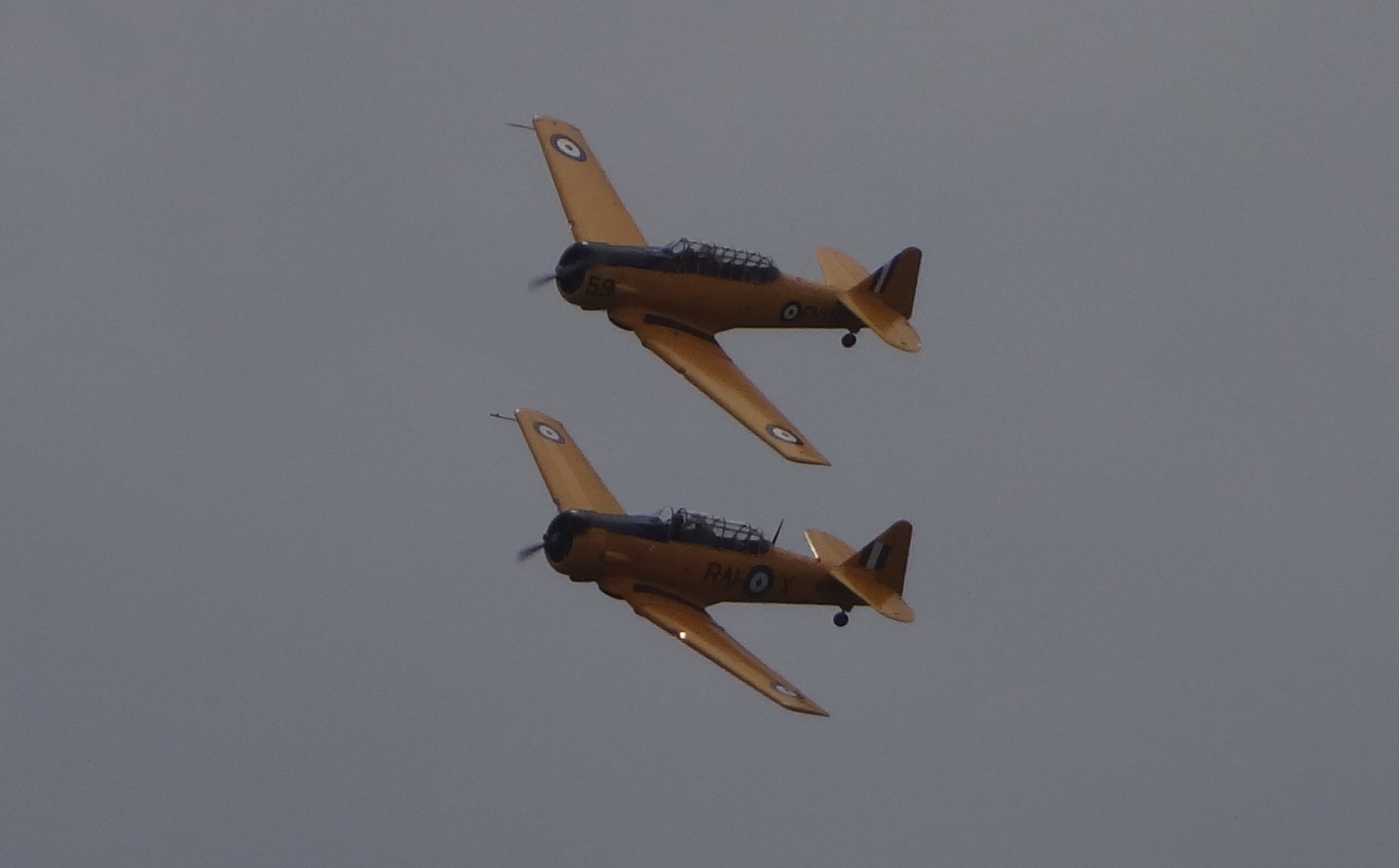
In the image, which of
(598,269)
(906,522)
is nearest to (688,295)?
(598,269)

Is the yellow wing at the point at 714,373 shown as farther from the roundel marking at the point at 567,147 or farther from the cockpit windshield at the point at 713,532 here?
the roundel marking at the point at 567,147

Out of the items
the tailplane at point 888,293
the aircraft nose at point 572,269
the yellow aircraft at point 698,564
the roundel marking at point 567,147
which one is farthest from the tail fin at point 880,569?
the roundel marking at point 567,147

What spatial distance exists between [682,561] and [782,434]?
300 cm

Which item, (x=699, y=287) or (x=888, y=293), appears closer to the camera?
(x=699, y=287)

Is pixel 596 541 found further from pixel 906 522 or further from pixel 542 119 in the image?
pixel 542 119

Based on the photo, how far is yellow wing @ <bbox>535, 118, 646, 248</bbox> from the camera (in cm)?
6888

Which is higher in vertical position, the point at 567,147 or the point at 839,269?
the point at 567,147

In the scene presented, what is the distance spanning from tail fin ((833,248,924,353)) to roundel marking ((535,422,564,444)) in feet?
20.4

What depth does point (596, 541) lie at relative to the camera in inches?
2463

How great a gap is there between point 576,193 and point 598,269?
4.00 m

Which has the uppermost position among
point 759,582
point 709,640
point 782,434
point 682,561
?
point 782,434

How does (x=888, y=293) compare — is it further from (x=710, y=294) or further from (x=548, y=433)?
(x=548, y=433)

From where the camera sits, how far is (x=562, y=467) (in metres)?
65.4

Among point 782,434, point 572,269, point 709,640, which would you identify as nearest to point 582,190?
point 572,269
